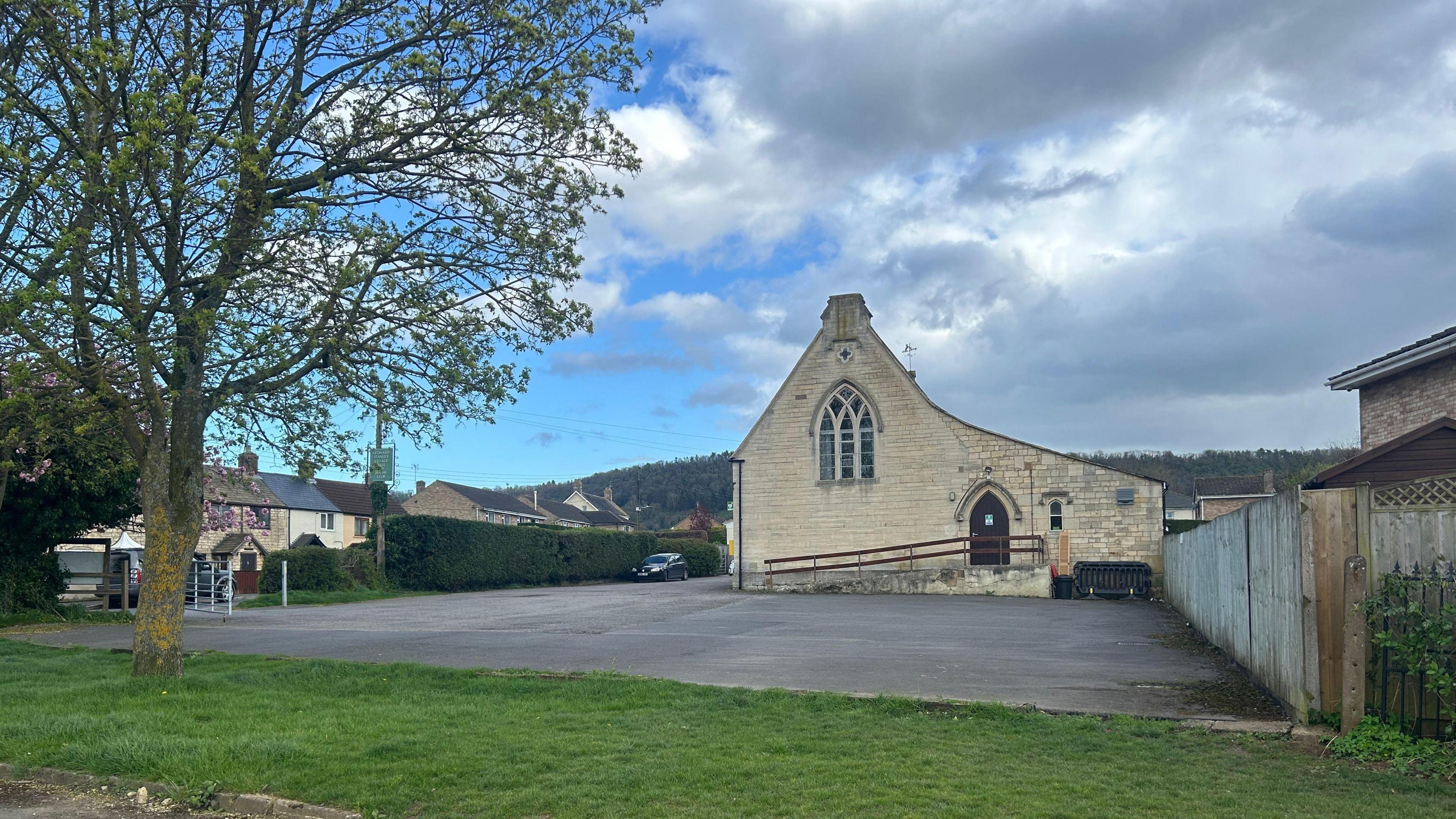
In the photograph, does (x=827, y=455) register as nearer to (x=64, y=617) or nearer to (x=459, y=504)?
(x=64, y=617)

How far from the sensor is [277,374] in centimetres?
1159

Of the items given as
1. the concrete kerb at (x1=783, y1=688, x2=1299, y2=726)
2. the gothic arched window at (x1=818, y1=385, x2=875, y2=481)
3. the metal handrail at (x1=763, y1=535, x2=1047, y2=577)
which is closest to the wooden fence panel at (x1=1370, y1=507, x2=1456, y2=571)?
the concrete kerb at (x1=783, y1=688, x2=1299, y2=726)

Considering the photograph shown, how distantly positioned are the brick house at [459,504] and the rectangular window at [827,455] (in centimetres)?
4751

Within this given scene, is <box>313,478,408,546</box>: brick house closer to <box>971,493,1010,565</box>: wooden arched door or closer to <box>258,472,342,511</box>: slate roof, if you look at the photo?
<box>258,472,342,511</box>: slate roof

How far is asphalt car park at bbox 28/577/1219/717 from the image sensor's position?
10.9 m

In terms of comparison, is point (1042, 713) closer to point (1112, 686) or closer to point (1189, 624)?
point (1112, 686)

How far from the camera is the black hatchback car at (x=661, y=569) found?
4809cm

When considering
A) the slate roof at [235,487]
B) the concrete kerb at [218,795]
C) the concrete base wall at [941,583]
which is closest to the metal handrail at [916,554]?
the concrete base wall at [941,583]

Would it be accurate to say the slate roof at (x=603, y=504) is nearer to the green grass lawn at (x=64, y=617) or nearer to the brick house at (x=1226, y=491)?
the brick house at (x=1226, y=491)

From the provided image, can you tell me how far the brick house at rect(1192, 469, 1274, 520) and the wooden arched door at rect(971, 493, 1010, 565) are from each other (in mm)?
42957

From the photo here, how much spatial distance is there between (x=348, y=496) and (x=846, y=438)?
44241 millimetres

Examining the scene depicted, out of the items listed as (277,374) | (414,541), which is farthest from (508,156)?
(414,541)

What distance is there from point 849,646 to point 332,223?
9.08 meters

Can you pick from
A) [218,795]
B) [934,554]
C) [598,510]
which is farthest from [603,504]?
[218,795]
